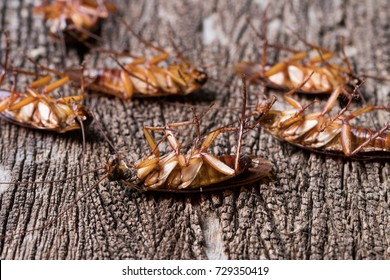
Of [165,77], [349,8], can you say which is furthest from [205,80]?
[349,8]

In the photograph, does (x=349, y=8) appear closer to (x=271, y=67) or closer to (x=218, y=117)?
(x=271, y=67)

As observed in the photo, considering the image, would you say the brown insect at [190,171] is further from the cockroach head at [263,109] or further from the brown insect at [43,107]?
the brown insect at [43,107]

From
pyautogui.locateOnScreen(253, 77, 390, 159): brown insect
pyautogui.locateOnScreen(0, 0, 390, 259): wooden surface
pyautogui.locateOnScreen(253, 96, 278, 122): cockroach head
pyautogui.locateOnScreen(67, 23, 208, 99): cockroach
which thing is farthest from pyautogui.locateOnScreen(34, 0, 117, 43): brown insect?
pyautogui.locateOnScreen(253, 77, 390, 159): brown insect

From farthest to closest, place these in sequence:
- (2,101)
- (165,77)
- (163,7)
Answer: (163,7), (165,77), (2,101)

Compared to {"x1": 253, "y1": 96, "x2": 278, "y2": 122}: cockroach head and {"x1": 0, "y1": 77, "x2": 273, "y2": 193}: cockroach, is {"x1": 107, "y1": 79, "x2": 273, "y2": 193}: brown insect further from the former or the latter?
{"x1": 253, "y1": 96, "x2": 278, "y2": 122}: cockroach head

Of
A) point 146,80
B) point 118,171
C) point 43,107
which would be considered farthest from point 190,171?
point 43,107

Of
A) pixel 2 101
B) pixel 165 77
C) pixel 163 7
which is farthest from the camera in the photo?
pixel 163 7
